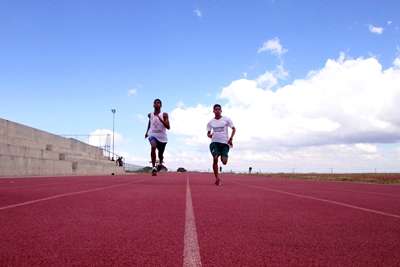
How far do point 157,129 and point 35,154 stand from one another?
11852 mm

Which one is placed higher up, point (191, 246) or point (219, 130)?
point (219, 130)

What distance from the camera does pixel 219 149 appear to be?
12.0m

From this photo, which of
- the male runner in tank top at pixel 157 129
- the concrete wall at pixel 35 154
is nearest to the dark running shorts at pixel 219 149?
the male runner in tank top at pixel 157 129

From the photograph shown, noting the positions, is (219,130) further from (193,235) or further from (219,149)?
(193,235)

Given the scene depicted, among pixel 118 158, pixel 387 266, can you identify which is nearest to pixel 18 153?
pixel 387 266

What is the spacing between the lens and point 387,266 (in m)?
2.84

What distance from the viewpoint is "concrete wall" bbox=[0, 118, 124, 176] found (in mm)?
19344

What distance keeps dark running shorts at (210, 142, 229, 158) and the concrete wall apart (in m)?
10.5

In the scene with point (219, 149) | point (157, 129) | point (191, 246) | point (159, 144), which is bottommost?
point (191, 246)

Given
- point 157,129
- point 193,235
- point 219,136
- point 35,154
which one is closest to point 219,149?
point 219,136

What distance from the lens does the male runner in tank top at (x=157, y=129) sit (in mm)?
13039

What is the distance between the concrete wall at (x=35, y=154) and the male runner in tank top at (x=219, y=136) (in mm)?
10488

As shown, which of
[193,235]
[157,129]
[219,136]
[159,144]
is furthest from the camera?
[159,144]

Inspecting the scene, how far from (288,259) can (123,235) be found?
1.48 m
